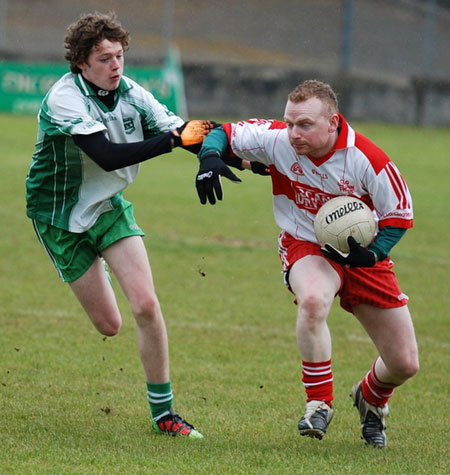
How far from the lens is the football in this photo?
5371 millimetres

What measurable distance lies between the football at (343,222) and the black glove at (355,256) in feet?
0.15

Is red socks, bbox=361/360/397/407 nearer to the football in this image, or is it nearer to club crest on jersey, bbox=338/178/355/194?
the football

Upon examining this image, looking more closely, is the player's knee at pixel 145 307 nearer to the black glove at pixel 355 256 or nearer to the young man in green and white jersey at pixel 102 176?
the young man in green and white jersey at pixel 102 176

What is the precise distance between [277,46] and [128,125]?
27.4m

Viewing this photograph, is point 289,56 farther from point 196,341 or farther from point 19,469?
point 19,469

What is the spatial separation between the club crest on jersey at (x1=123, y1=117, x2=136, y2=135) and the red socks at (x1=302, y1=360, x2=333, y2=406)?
177cm

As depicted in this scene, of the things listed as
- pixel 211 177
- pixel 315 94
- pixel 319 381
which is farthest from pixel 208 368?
pixel 315 94

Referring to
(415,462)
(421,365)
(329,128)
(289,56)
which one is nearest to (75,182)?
(329,128)

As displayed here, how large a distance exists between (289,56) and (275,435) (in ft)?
92.0

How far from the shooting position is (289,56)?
32.8m

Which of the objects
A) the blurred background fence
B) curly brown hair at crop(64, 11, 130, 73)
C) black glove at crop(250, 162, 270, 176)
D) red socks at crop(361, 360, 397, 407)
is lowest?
the blurred background fence

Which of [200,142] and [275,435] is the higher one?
[200,142]

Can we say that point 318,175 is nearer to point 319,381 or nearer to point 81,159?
point 319,381

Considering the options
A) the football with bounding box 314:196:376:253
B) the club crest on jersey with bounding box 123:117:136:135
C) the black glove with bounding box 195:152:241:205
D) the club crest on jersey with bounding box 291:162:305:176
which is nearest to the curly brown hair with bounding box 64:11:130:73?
the club crest on jersey with bounding box 123:117:136:135
